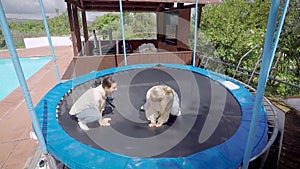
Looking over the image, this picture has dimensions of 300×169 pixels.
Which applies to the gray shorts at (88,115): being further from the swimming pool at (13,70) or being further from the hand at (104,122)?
the swimming pool at (13,70)

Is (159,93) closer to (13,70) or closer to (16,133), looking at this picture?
(16,133)

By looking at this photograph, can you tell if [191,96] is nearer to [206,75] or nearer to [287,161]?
[206,75]

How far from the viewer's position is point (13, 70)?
7.39 meters

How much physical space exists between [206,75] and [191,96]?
907 mm

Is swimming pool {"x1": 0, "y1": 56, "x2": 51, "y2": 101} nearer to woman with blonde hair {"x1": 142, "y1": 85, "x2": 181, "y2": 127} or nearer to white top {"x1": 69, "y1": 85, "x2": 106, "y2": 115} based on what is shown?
white top {"x1": 69, "y1": 85, "x2": 106, "y2": 115}

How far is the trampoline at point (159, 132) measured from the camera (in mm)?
1322

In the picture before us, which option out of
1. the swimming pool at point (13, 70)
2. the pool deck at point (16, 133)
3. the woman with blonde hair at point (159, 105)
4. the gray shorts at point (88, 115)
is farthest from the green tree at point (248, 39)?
the swimming pool at point (13, 70)

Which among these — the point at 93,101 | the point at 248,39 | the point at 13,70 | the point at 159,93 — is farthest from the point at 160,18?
the point at 13,70

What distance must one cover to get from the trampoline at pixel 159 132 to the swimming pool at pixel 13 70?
451 centimetres

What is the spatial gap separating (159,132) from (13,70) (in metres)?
8.16

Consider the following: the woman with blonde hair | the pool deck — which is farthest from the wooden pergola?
the woman with blonde hair

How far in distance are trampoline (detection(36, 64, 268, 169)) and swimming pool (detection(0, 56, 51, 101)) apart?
4509 millimetres

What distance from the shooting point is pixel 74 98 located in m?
2.48

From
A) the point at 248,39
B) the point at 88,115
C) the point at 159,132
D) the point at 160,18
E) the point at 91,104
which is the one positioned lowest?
the point at 159,132
